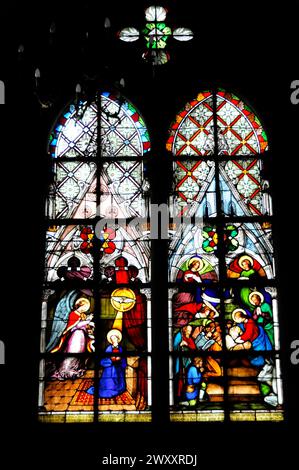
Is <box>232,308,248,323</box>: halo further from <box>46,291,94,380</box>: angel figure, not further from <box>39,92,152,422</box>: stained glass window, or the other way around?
<box>46,291,94,380</box>: angel figure

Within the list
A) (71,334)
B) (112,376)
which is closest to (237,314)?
(112,376)

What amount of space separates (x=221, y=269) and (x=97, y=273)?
129 centimetres

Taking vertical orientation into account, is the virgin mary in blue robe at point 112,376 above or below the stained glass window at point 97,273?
below

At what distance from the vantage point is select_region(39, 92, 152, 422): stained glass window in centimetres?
1070

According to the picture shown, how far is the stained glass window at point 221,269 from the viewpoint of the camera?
420 inches

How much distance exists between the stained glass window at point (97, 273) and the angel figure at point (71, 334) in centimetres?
1

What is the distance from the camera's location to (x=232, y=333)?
35.8 feet

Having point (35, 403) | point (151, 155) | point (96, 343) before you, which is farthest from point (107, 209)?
point (35, 403)

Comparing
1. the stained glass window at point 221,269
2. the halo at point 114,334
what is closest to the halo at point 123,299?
the halo at point 114,334

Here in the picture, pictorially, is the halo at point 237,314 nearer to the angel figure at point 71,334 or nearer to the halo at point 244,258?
the halo at point 244,258

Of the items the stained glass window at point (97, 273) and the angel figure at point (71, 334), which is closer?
the stained glass window at point (97, 273)

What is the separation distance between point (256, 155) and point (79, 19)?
8.29ft

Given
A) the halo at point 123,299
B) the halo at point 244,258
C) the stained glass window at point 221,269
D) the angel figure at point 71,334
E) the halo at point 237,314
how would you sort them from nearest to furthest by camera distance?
the stained glass window at point 221,269, the angel figure at point 71,334, the halo at point 237,314, the halo at point 123,299, the halo at point 244,258

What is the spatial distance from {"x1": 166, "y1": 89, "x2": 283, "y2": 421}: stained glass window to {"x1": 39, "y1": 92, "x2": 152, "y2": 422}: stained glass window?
0.36m
